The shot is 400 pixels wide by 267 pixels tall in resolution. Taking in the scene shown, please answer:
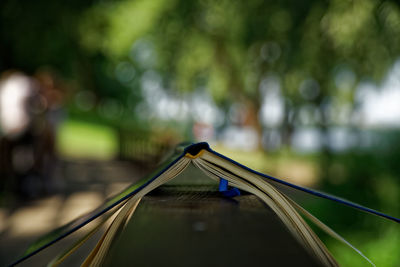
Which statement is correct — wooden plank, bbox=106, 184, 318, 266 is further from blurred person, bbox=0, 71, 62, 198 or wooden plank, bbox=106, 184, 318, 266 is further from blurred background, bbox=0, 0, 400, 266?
blurred person, bbox=0, 71, 62, 198

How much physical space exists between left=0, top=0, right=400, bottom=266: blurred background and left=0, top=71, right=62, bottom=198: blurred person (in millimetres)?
19

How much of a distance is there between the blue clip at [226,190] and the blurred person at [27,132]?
4.51 metres

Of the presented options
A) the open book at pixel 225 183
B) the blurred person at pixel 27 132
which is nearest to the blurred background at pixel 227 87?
the blurred person at pixel 27 132

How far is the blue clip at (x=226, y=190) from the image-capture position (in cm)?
162

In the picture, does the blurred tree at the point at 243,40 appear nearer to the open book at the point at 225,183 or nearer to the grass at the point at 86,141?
the open book at the point at 225,183

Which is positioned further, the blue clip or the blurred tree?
the blurred tree

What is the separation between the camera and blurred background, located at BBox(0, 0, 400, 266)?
15.1ft

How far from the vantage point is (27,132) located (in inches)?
223

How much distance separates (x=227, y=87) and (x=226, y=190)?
1172cm

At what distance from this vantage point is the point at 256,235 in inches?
72.4

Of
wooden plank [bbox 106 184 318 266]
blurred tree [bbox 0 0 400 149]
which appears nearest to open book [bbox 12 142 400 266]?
wooden plank [bbox 106 184 318 266]

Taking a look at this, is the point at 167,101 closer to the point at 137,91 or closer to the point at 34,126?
the point at 34,126

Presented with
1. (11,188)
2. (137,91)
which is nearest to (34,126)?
(11,188)

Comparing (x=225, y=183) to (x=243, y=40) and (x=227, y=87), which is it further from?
(x=227, y=87)
